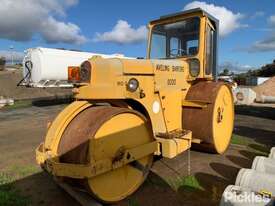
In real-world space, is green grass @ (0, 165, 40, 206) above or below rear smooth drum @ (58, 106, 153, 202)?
below

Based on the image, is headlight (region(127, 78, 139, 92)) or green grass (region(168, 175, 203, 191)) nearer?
headlight (region(127, 78, 139, 92))

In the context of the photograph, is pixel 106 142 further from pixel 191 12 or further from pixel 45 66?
pixel 45 66

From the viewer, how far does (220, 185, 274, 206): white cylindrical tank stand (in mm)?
2973

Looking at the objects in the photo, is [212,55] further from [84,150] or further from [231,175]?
[84,150]

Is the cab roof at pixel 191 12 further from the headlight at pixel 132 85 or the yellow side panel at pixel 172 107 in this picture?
the headlight at pixel 132 85

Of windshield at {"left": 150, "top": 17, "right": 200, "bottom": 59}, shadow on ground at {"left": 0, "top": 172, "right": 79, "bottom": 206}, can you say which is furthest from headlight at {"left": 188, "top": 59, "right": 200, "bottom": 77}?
shadow on ground at {"left": 0, "top": 172, "right": 79, "bottom": 206}

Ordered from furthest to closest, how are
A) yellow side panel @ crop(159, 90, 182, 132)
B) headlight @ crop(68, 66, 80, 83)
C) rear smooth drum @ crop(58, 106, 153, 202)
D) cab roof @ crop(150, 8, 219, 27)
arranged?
cab roof @ crop(150, 8, 219, 27) → yellow side panel @ crop(159, 90, 182, 132) → headlight @ crop(68, 66, 80, 83) → rear smooth drum @ crop(58, 106, 153, 202)

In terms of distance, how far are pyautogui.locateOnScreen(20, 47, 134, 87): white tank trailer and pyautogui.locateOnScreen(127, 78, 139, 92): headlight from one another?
909 centimetres

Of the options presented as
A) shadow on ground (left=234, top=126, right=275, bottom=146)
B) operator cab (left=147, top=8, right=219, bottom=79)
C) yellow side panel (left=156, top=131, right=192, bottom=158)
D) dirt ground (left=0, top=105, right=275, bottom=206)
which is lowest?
dirt ground (left=0, top=105, right=275, bottom=206)

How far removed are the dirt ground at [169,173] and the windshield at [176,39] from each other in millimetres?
2019

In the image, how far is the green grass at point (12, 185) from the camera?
4.10 m

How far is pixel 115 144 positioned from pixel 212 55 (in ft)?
11.0

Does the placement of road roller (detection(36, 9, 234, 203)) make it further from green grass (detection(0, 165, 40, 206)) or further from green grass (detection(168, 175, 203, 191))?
green grass (detection(0, 165, 40, 206))

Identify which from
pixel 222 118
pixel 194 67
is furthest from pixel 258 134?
pixel 194 67
